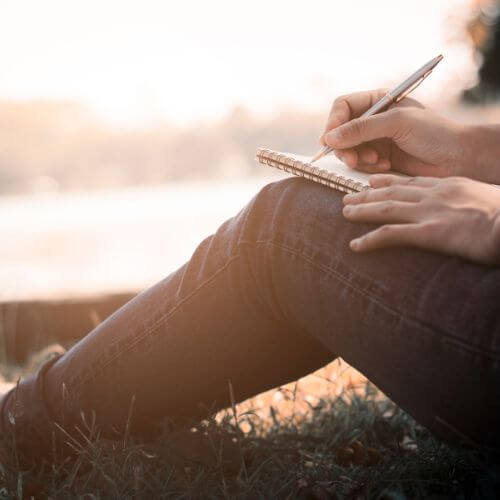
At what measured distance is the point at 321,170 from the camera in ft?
4.05

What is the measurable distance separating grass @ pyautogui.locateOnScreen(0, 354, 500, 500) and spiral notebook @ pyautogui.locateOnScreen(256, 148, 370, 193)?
1.57ft

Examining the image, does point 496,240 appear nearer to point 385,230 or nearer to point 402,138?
point 385,230

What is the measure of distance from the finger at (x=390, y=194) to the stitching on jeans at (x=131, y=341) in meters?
0.26

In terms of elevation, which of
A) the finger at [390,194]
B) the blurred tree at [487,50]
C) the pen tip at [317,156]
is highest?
the blurred tree at [487,50]

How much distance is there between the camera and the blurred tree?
725 inches

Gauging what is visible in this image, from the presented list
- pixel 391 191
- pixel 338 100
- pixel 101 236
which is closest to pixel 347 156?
pixel 338 100

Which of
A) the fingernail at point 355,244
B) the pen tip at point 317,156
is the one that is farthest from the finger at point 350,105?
the fingernail at point 355,244

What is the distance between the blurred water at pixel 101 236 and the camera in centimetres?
378

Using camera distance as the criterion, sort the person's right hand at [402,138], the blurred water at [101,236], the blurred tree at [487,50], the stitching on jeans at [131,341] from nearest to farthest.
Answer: the stitching on jeans at [131,341], the person's right hand at [402,138], the blurred water at [101,236], the blurred tree at [487,50]

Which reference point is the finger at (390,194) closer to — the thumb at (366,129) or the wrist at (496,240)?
the wrist at (496,240)

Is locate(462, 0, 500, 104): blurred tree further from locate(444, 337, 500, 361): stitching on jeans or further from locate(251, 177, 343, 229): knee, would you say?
locate(444, 337, 500, 361): stitching on jeans

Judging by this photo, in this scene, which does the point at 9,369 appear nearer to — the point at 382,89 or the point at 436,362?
the point at 382,89

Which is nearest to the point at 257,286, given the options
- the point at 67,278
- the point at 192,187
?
the point at 67,278

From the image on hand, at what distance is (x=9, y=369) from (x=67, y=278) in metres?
1.51
